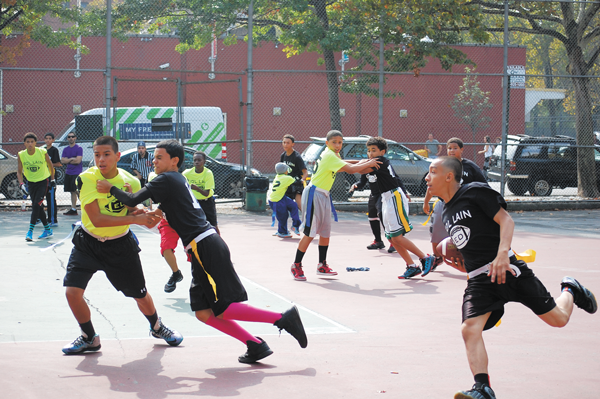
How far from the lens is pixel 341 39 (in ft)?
53.6

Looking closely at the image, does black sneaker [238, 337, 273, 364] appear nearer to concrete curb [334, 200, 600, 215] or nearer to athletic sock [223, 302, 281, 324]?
athletic sock [223, 302, 281, 324]

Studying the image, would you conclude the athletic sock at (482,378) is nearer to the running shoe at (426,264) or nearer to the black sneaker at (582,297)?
the black sneaker at (582,297)

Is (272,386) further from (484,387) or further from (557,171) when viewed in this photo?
(557,171)

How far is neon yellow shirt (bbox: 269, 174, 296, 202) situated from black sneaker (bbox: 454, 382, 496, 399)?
8376 mm

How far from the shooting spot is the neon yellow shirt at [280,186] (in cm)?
1209

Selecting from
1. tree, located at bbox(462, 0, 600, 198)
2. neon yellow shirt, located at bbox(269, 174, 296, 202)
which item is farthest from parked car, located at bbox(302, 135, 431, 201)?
neon yellow shirt, located at bbox(269, 174, 296, 202)

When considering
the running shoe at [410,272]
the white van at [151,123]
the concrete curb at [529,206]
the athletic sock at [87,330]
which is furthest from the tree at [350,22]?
the athletic sock at [87,330]

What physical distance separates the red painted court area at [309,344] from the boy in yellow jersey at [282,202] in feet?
8.42

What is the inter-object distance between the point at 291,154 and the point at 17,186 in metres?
8.17

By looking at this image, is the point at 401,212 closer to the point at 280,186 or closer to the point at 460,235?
the point at 280,186

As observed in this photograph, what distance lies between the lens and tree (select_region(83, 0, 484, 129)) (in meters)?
15.9

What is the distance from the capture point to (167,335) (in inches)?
211

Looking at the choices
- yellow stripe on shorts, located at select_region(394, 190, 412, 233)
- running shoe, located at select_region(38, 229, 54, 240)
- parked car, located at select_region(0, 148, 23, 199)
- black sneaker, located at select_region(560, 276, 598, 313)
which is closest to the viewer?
black sneaker, located at select_region(560, 276, 598, 313)

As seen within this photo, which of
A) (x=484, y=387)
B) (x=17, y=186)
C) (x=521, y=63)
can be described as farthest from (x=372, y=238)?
(x=521, y=63)
